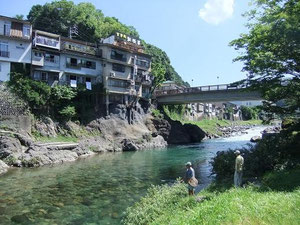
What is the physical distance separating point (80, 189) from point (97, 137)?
26598 millimetres

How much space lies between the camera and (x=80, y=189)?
2159 cm

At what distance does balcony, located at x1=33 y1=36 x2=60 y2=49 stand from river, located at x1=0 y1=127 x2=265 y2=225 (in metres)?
24.7

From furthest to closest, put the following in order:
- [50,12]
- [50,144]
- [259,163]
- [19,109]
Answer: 1. [50,12]
2. [19,109]
3. [50,144]
4. [259,163]

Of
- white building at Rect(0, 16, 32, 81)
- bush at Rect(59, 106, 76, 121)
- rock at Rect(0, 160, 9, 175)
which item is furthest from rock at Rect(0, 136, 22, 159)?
white building at Rect(0, 16, 32, 81)

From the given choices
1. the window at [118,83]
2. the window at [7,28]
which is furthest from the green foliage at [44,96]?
the window at [118,83]

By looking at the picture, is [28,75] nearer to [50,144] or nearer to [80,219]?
[50,144]

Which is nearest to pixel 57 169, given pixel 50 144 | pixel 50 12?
pixel 50 144

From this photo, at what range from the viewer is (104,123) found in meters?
51.6

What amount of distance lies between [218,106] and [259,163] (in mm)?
117435

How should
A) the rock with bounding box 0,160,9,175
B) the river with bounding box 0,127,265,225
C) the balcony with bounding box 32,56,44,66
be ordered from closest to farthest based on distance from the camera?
the river with bounding box 0,127,265,225
the rock with bounding box 0,160,9,175
the balcony with bounding box 32,56,44,66

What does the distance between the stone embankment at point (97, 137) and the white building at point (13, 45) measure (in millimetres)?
10043

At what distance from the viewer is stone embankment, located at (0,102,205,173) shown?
32.4 metres

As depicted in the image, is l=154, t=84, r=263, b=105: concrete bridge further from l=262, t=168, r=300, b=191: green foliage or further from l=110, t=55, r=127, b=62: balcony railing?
l=262, t=168, r=300, b=191: green foliage

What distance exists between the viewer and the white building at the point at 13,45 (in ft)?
143
